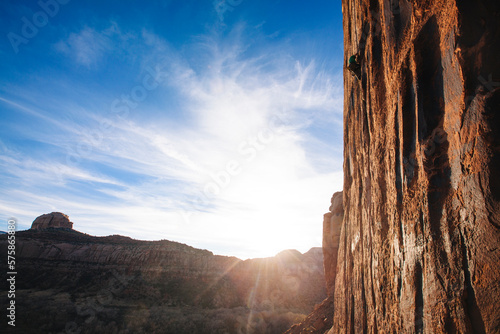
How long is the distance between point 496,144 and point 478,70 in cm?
87

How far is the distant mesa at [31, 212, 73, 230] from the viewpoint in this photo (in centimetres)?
5572

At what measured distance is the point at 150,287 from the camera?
32281 mm

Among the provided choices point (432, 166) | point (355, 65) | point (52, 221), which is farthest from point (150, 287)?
point (52, 221)

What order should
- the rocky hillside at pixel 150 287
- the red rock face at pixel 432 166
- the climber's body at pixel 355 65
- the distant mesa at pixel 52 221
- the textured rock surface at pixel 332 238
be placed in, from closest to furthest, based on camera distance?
1. the red rock face at pixel 432 166
2. the climber's body at pixel 355 65
3. the textured rock surface at pixel 332 238
4. the rocky hillside at pixel 150 287
5. the distant mesa at pixel 52 221

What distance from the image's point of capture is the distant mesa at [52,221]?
55.7 metres

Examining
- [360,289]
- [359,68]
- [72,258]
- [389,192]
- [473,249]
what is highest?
[359,68]

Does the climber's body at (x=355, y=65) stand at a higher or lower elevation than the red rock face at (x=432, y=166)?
higher

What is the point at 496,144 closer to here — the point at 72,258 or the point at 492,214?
the point at 492,214

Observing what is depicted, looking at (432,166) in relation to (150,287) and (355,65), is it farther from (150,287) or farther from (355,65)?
(150,287)

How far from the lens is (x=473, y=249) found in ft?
8.53

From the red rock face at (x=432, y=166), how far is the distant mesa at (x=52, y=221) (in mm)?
69704

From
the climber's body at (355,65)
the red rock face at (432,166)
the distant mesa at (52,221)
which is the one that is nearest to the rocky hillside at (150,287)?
the distant mesa at (52,221)

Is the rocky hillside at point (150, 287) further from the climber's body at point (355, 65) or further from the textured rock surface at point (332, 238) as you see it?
the climber's body at point (355, 65)

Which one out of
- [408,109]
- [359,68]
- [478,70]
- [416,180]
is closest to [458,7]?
[478,70]
